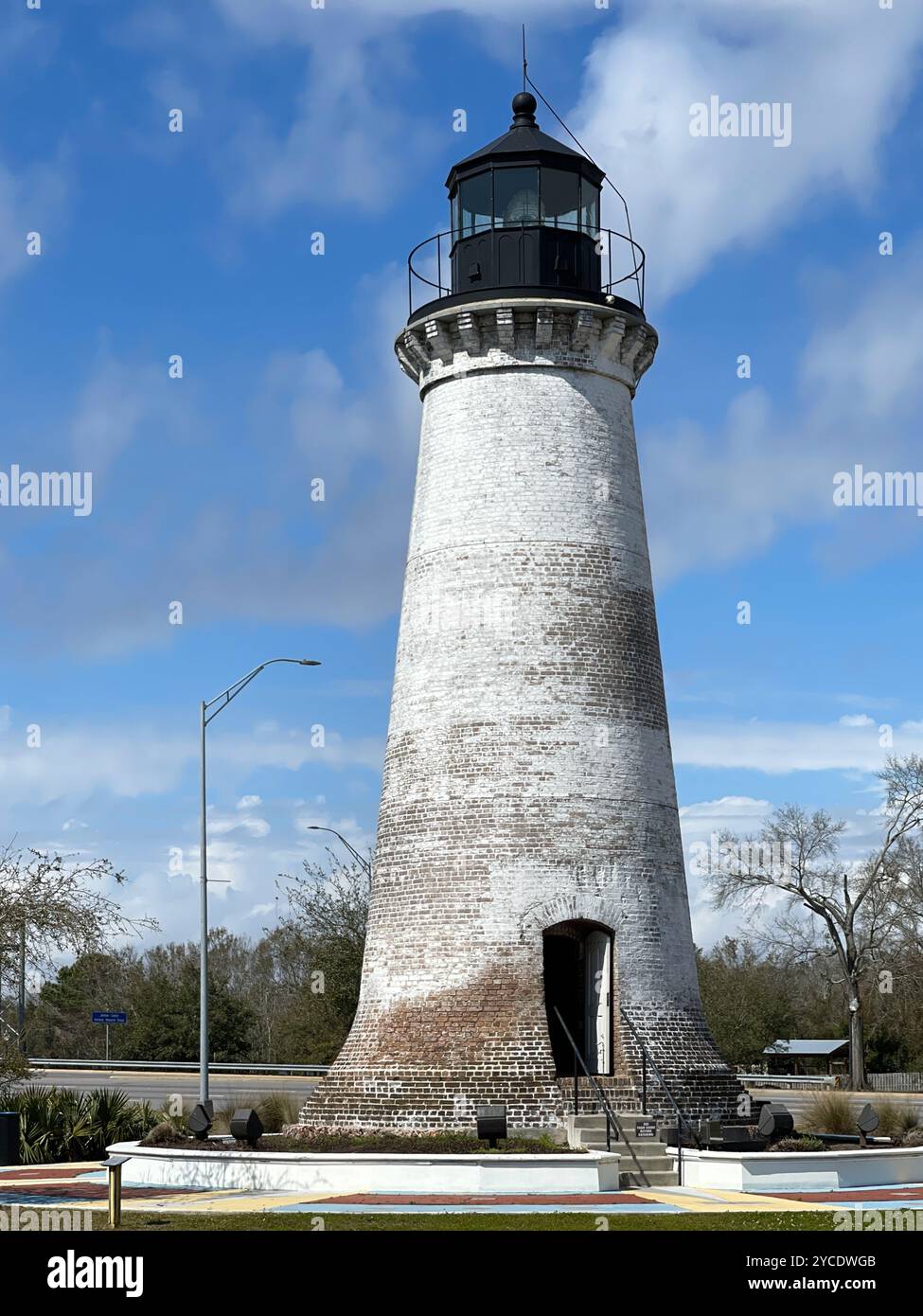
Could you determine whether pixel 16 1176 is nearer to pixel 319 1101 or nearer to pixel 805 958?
pixel 319 1101

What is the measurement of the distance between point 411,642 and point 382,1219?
427 inches

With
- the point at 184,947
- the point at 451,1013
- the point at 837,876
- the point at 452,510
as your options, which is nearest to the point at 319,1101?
the point at 451,1013

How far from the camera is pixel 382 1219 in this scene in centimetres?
1762

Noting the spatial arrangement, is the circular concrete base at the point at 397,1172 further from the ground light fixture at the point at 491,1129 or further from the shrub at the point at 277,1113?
the shrub at the point at 277,1113

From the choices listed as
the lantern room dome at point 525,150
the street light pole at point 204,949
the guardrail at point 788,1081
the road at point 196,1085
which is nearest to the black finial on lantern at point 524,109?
the lantern room dome at point 525,150

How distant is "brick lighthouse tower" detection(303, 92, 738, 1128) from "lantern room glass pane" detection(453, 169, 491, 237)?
37 mm

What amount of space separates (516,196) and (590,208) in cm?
133

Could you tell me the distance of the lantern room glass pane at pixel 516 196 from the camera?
89.2ft

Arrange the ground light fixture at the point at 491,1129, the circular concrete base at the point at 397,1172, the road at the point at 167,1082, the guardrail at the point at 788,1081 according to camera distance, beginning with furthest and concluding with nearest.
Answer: the guardrail at the point at 788,1081
the road at the point at 167,1082
the ground light fixture at the point at 491,1129
the circular concrete base at the point at 397,1172

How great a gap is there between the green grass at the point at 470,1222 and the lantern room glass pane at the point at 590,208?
53.8 feet

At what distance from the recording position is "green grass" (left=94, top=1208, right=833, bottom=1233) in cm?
1662

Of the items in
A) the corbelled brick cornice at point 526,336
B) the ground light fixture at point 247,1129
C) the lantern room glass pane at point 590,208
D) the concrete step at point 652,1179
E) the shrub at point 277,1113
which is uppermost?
the lantern room glass pane at point 590,208

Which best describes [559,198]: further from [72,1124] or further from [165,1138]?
[72,1124]

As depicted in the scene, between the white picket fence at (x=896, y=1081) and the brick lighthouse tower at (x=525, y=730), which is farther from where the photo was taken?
the white picket fence at (x=896, y=1081)
